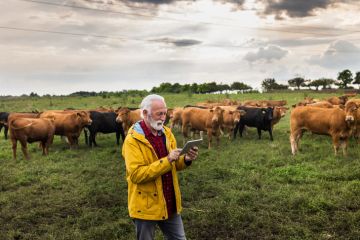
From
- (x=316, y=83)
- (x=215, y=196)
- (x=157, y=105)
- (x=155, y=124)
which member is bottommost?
(x=215, y=196)

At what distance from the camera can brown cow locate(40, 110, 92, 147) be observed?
51.3ft

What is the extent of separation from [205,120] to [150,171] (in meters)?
12.2

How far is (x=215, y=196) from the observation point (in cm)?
827

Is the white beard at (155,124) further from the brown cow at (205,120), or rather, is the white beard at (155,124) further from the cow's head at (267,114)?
the cow's head at (267,114)

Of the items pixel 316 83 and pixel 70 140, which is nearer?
pixel 70 140

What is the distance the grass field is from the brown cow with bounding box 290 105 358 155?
0.50 m

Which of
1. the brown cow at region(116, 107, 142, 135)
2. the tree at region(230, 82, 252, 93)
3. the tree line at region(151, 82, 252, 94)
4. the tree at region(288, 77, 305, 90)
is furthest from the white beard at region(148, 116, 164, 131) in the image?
the tree at region(230, 82, 252, 93)

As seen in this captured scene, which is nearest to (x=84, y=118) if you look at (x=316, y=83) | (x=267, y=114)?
(x=267, y=114)

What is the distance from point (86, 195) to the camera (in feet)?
28.4

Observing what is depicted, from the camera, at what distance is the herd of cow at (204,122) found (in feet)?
39.5

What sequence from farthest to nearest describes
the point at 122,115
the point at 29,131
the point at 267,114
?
the point at 267,114, the point at 122,115, the point at 29,131

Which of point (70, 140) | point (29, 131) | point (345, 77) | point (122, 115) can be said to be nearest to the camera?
point (29, 131)

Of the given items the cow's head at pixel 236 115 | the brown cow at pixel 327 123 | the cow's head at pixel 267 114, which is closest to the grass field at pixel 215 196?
the brown cow at pixel 327 123

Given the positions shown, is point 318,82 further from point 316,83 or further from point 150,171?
point 150,171
